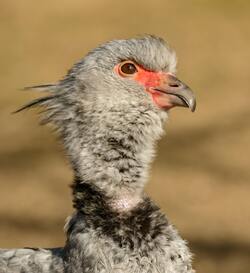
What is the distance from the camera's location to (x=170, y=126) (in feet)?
20.5

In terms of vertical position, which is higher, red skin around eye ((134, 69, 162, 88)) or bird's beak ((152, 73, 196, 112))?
red skin around eye ((134, 69, 162, 88))

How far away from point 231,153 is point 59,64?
1632 millimetres

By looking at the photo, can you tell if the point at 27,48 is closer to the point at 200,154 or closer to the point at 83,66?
the point at 200,154

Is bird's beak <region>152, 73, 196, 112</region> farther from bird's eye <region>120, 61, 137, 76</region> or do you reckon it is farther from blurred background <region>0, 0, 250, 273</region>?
blurred background <region>0, 0, 250, 273</region>

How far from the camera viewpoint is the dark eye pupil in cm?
333

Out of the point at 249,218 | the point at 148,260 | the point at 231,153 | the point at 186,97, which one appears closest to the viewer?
the point at 148,260

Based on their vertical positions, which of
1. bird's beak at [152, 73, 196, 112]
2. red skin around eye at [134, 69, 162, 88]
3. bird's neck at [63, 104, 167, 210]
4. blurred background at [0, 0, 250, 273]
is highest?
blurred background at [0, 0, 250, 273]

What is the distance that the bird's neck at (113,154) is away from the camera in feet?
10.5

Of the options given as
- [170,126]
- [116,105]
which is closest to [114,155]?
[116,105]

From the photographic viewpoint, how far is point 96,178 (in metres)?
3.21

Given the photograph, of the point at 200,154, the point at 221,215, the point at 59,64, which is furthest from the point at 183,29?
the point at 221,215

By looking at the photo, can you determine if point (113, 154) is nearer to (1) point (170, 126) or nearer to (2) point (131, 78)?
(2) point (131, 78)

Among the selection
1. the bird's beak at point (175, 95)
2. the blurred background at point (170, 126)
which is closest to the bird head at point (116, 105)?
the bird's beak at point (175, 95)

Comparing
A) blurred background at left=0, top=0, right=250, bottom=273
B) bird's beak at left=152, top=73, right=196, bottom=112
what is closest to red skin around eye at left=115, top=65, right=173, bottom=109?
bird's beak at left=152, top=73, right=196, bottom=112
